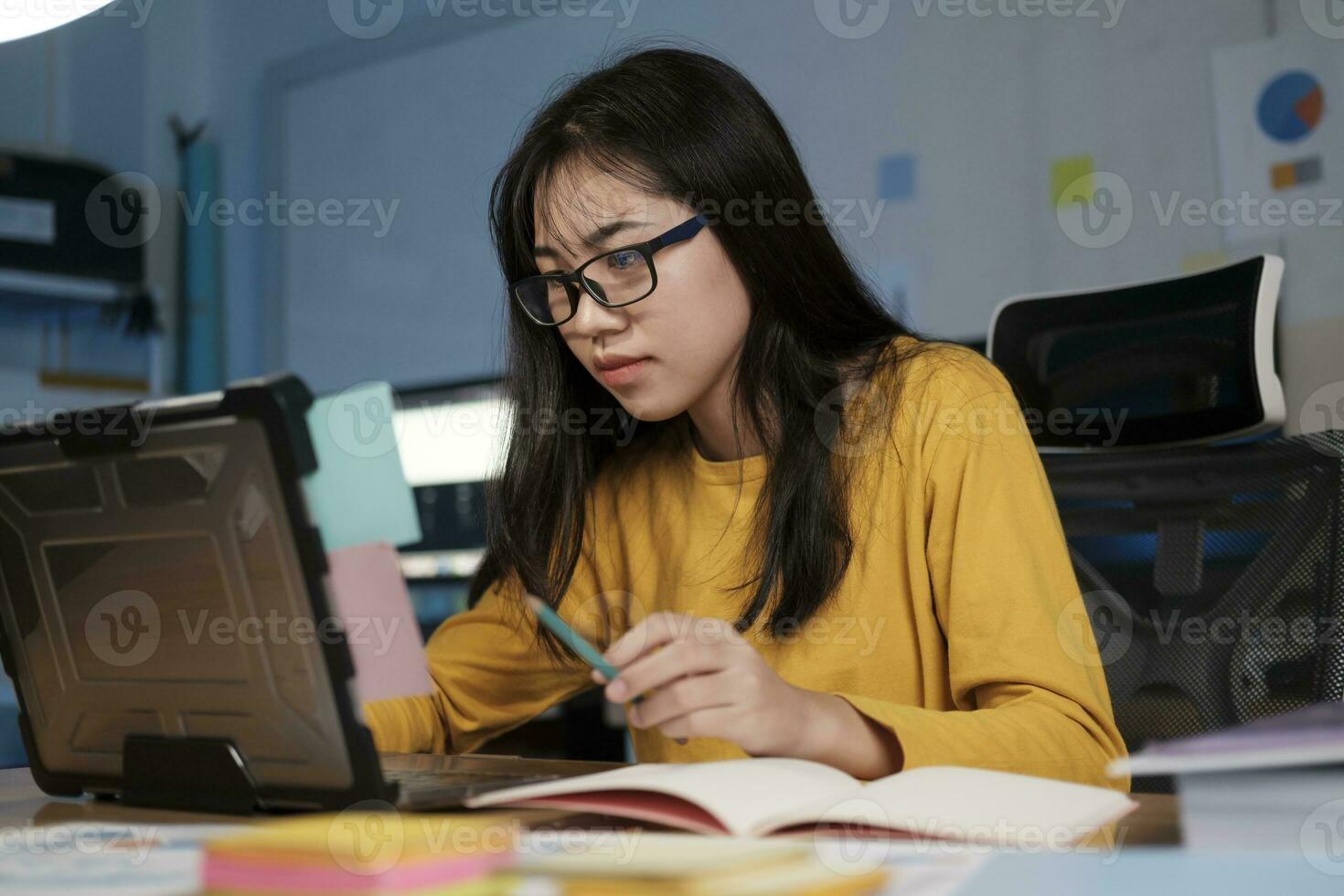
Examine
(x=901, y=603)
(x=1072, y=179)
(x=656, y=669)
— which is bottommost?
(x=901, y=603)

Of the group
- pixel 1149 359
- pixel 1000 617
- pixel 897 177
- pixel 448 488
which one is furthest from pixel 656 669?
pixel 448 488

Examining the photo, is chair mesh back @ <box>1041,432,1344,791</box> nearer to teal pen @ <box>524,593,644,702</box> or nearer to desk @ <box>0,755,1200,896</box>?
desk @ <box>0,755,1200,896</box>

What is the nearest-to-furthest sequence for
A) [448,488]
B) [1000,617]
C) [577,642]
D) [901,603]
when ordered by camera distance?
[577,642], [1000,617], [901,603], [448,488]

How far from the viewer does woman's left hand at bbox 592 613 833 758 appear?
70cm

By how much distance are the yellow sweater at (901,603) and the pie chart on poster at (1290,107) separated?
128cm

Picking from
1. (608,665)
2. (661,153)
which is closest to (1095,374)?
(661,153)

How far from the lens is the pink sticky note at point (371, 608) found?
2.20 ft

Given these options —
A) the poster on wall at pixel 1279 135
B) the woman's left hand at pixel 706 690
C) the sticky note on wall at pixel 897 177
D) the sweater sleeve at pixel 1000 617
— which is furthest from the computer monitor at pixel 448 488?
the woman's left hand at pixel 706 690

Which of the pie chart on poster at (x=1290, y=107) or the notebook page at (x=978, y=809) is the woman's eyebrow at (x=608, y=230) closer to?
the notebook page at (x=978, y=809)

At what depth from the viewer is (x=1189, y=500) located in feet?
4.22

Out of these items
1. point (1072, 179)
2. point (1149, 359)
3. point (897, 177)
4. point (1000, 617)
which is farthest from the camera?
point (897, 177)

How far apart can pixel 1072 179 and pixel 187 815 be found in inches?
79.2

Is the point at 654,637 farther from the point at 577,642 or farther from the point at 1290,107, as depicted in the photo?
the point at 1290,107

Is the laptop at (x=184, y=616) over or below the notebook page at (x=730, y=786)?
over
